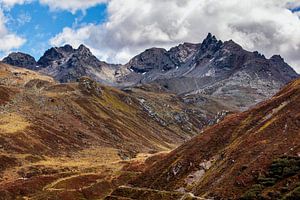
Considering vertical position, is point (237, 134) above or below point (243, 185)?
above

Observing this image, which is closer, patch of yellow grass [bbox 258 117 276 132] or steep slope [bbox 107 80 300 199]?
steep slope [bbox 107 80 300 199]

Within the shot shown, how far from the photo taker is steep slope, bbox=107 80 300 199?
308 ft

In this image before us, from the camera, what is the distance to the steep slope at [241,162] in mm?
93938

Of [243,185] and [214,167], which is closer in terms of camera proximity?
[243,185]

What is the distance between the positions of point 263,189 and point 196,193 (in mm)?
22268

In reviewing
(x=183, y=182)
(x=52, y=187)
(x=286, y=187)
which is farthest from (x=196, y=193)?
(x=52, y=187)

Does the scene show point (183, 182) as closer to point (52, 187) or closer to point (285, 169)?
point (285, 169)

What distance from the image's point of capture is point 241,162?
357ft

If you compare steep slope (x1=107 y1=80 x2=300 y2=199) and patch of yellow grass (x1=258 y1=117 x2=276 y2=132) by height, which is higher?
patch of yellow grass (x1=258 y1=117 x2=276 y2=132)

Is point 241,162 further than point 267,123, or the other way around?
point 267,123

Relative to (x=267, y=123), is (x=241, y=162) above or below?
below

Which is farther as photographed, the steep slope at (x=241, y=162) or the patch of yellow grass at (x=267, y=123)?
the patch of yellow grass at (x=267, y=123)

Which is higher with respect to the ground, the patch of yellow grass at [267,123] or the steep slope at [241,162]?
the patch of yellow grass at [267,123]

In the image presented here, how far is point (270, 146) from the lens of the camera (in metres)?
108
